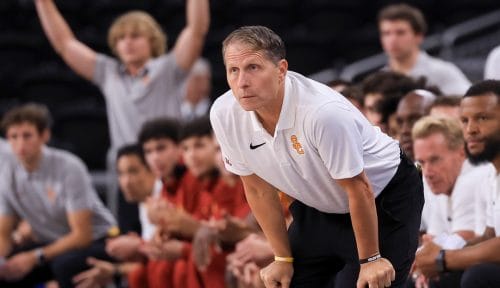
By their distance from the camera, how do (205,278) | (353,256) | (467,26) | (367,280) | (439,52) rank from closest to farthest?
(367,280), (353,256), (205,278), (439,52), (467,26)

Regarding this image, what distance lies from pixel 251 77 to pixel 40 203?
393cm

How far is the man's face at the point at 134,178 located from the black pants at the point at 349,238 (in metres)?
2.74

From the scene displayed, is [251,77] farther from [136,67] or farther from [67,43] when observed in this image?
[67,43]

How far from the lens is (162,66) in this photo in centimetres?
719

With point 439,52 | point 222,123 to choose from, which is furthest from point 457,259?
point 439,52

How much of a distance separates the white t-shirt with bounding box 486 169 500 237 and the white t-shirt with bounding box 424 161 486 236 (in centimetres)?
19

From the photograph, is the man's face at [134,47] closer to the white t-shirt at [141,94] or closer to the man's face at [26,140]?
the white t-shirt at [141,94]

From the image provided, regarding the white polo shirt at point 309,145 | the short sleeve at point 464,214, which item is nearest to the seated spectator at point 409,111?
the short sleeve at point 464,214

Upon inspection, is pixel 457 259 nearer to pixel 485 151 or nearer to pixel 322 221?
pixel 485 151

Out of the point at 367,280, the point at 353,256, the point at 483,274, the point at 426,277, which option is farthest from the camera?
the point at 426,277

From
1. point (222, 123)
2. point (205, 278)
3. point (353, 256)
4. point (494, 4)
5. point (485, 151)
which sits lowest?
point (205, 278)

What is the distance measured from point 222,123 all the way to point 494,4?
7405 millimetres

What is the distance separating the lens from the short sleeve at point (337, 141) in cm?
358

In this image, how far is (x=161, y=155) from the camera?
651cm
